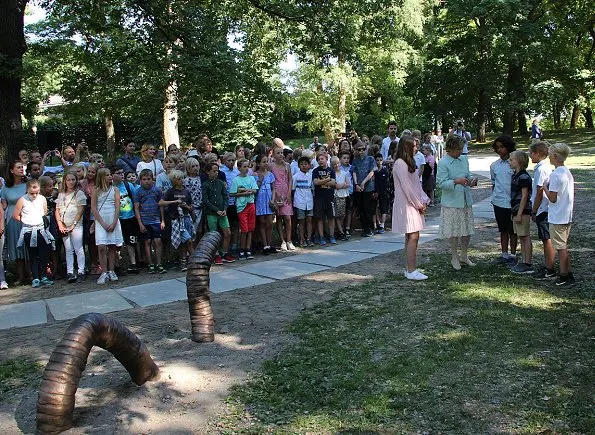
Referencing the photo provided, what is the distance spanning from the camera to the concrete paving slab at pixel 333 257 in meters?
9.16

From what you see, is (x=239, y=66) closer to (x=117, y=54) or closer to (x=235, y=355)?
(x=117, y=54)

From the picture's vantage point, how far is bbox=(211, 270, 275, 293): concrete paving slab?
7.85 metres

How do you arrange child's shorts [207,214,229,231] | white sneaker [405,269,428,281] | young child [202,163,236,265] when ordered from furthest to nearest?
child's shorts [207,214,229,231]
young child [202,163,236,265]
white sneaker [405,269,428,281]

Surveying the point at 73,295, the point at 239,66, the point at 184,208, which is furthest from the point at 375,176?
the point at 73,295

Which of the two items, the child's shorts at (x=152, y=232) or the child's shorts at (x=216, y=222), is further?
the child's shorts at (x=216, y=222)

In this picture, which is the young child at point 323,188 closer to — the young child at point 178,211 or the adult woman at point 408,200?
the young child at point 178,211

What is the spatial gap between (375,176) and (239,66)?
11.5ft

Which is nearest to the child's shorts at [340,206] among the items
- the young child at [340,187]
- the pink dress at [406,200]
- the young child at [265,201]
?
the young child at [340,187]

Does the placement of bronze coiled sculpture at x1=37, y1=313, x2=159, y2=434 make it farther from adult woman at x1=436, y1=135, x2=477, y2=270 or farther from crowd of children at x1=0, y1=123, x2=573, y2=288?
adult woman at x1=436, y1=135, x2=477, y2=270

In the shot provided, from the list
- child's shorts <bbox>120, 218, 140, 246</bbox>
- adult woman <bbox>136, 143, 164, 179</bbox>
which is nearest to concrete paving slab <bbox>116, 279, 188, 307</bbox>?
child's shorts <bbox>120, 218, 140, 246</bbox>

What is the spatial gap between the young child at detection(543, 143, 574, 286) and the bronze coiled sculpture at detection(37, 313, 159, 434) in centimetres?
506

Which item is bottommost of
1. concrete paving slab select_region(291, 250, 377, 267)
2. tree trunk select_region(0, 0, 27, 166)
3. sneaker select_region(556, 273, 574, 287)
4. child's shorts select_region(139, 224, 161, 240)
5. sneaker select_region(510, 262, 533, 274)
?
sneaker select_region(556, 273, 574, 287)

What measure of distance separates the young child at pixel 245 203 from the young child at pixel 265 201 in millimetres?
187

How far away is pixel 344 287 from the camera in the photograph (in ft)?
24.7
